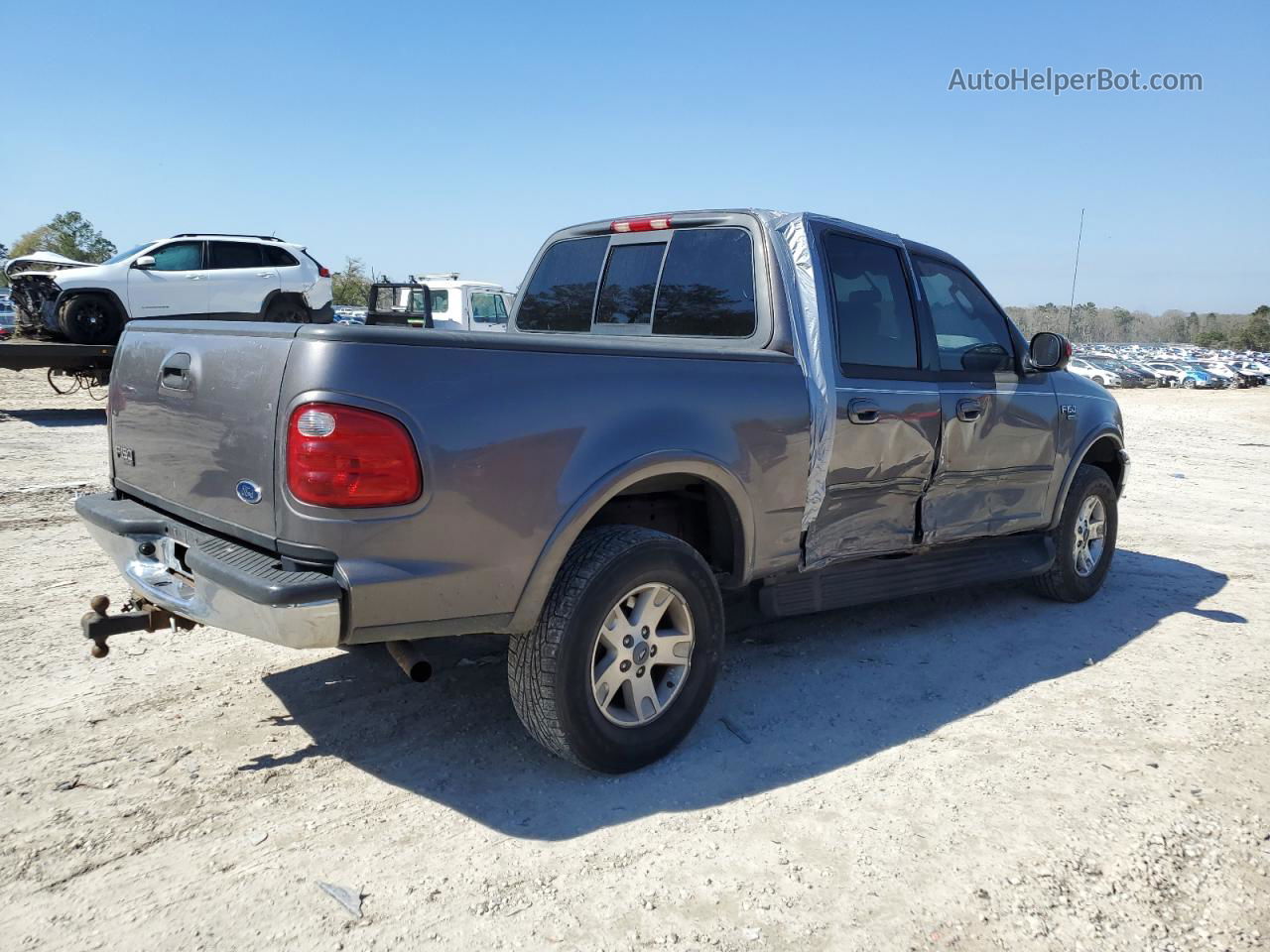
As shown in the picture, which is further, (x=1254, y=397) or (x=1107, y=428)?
(x=1254, y=397)

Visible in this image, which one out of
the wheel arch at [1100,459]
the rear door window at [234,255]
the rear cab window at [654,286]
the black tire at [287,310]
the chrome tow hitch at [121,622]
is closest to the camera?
the chrome tow hitch at [121,622]

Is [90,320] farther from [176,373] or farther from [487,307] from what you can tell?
[176,373]

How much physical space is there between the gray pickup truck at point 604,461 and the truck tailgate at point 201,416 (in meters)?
0.01

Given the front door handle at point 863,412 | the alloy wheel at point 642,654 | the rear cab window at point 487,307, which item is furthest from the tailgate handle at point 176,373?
the rear cab window at point 487,307

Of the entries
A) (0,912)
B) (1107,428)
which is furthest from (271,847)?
(1107,428)

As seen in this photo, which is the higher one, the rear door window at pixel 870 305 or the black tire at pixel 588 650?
the rear door window at pixel 870 305

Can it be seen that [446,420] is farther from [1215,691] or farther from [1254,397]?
[1254,397]

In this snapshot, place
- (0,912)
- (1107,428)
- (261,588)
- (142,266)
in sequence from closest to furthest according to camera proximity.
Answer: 1. (0,912)
2. (261,588)
3. (1107,428)
4. (142,266)

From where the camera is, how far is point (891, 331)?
4379 millimetres

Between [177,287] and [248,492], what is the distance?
1311cm

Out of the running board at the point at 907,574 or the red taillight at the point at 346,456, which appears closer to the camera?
the red taillight at the point at 346,456

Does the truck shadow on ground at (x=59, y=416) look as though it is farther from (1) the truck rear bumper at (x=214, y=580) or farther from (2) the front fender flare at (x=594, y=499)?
(2) the front fender flare at (x=594, y=499)

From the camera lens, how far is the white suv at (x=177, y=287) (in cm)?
1338

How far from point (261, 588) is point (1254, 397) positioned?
34817 mm
